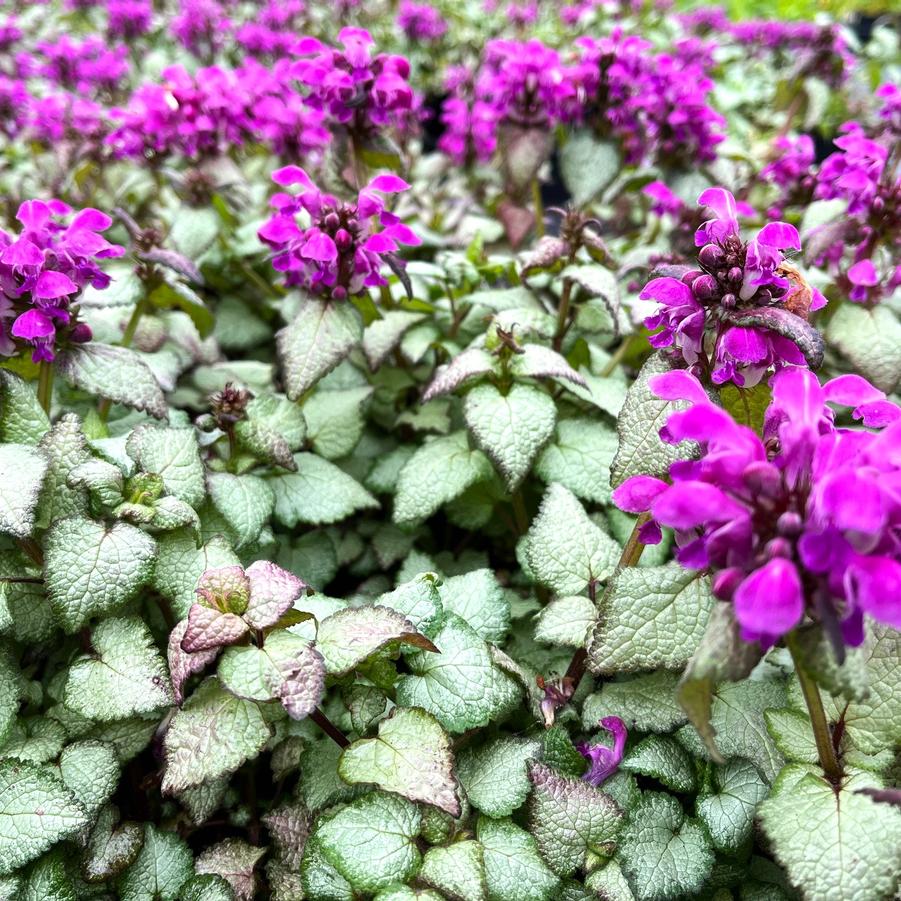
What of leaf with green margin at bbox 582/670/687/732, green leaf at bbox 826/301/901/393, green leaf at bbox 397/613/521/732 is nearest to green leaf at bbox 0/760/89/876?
green leaf at bbox 397/613/521/732

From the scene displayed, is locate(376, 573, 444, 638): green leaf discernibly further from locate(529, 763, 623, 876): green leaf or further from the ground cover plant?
locate(529, 763, 623, 876): green leaf

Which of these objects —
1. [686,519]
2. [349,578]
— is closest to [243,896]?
[349,578]

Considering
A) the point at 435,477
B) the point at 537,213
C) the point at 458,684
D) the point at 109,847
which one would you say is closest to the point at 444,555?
the point at 435,477

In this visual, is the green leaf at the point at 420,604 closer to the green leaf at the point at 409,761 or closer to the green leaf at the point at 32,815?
the green leaf at the point at 409,761

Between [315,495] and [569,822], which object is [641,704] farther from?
[315,495]

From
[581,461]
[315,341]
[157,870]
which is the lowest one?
[157,870]

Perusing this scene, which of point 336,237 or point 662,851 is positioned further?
point 336,237
